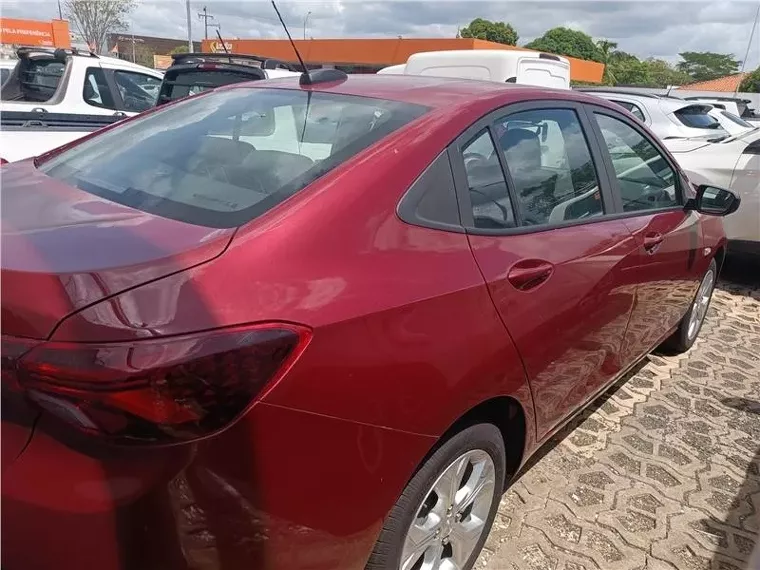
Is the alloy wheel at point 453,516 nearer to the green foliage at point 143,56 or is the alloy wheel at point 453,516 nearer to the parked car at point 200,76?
the parked car at point 200,76

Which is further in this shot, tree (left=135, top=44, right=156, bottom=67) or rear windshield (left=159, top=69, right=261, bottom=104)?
tree (left=135, top=44, right=156, bottom=67)

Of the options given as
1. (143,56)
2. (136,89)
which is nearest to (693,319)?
(136,89)

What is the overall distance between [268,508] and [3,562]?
1.77ft

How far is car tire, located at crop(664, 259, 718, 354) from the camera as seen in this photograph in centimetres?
410

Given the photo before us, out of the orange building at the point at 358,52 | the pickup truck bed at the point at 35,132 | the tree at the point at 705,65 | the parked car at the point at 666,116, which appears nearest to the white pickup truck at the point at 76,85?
the pickup truck bed at the point at 35,132

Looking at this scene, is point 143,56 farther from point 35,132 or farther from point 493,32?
point 35,132

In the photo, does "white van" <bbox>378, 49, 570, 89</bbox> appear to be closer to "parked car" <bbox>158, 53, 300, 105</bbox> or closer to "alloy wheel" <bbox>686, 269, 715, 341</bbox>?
"parked car" <bbox>158, 53, 300, 105</bbox>

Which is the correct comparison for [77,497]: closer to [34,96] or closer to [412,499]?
[412,499]

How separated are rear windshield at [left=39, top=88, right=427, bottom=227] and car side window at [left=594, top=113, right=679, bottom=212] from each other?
1.17m

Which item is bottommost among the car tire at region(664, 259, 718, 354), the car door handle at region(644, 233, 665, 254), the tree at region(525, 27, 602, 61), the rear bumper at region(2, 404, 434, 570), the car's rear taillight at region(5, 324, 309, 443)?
the car tire at region(664, 259, 718, 354)

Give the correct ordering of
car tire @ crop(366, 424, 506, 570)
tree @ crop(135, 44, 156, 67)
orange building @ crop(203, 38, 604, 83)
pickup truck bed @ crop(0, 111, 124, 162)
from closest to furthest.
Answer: car tire @ crop(366, 424, 506, 570) < pickup truck bed @ crop(0, 111, 124, 162) < orange building @ crop(203, 38, 604, 83) < tree @ crop(135, 44, 156, 67)

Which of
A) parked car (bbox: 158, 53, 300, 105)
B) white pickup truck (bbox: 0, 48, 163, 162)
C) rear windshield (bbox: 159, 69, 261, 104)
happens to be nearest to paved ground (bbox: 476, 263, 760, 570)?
white pickup truck (bbox: 0, 48, 163, 162)

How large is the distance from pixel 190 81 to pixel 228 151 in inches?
208

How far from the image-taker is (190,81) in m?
6.83
